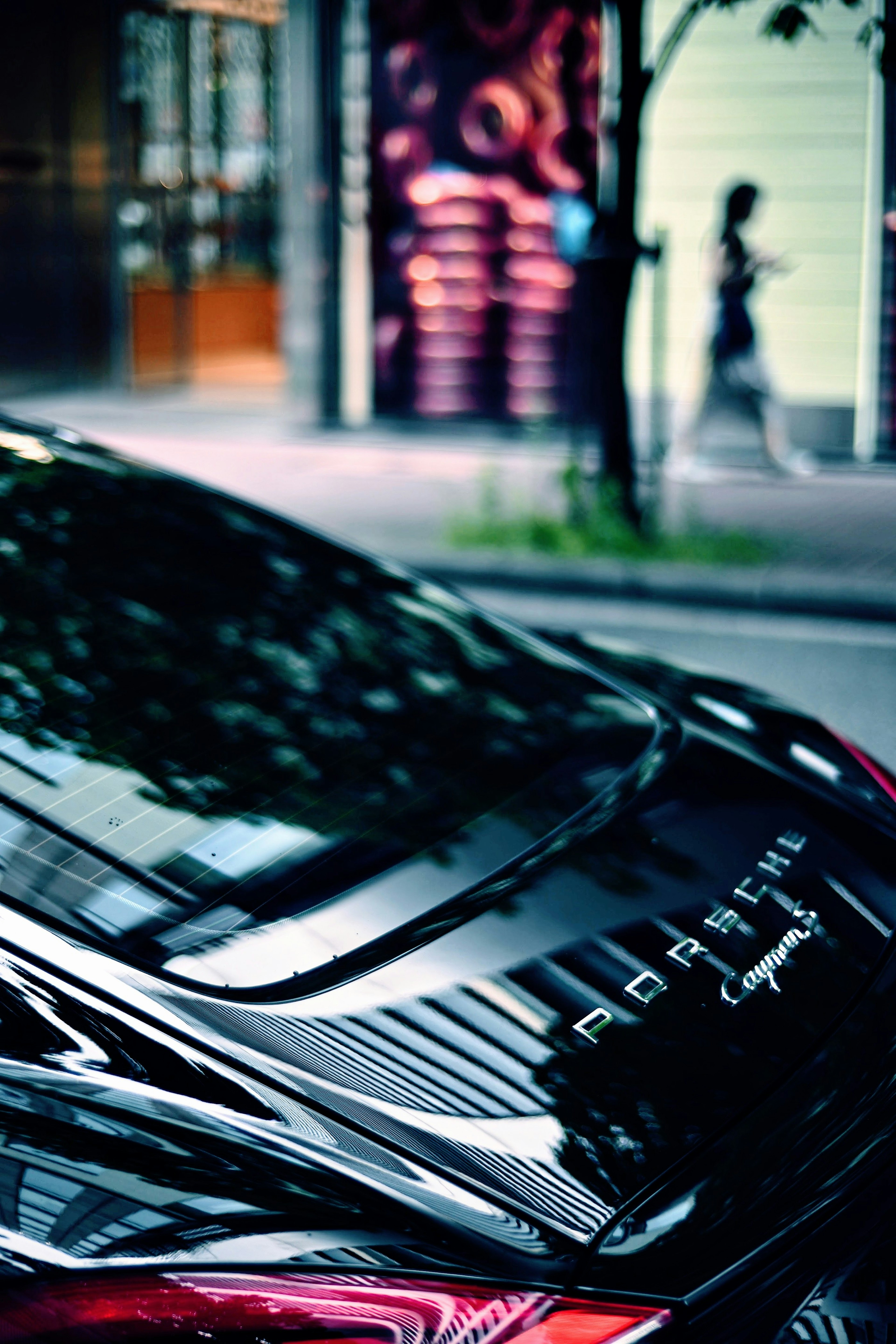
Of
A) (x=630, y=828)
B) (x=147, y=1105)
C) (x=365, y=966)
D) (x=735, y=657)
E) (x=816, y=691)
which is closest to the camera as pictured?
(x=147, y=1105)

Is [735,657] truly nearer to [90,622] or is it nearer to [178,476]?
[178,476]

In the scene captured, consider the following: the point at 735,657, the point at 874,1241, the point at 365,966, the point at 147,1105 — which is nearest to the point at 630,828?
the point at 365,966

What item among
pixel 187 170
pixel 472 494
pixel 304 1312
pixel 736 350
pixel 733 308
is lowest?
pixel 472 494

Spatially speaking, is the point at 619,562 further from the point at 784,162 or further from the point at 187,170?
the point at 187,170

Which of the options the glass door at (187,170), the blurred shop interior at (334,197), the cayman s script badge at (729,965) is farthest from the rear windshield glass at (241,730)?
the glass door at (187,170)

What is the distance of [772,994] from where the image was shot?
1.90 m

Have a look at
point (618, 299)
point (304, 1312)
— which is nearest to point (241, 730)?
point (304, 1312)

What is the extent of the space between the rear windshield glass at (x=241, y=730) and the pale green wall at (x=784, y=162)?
10.1 meters

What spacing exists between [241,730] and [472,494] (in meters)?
8.73

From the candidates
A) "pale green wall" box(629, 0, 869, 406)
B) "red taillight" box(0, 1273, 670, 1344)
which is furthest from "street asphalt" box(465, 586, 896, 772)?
"pale green wall" box(629, 0, 869, 406)

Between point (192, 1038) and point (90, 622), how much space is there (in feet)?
2.67

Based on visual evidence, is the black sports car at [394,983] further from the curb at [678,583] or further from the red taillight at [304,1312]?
the curb at [678,583]

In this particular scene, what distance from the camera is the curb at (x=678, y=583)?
296 inches

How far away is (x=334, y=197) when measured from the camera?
13.8 m
